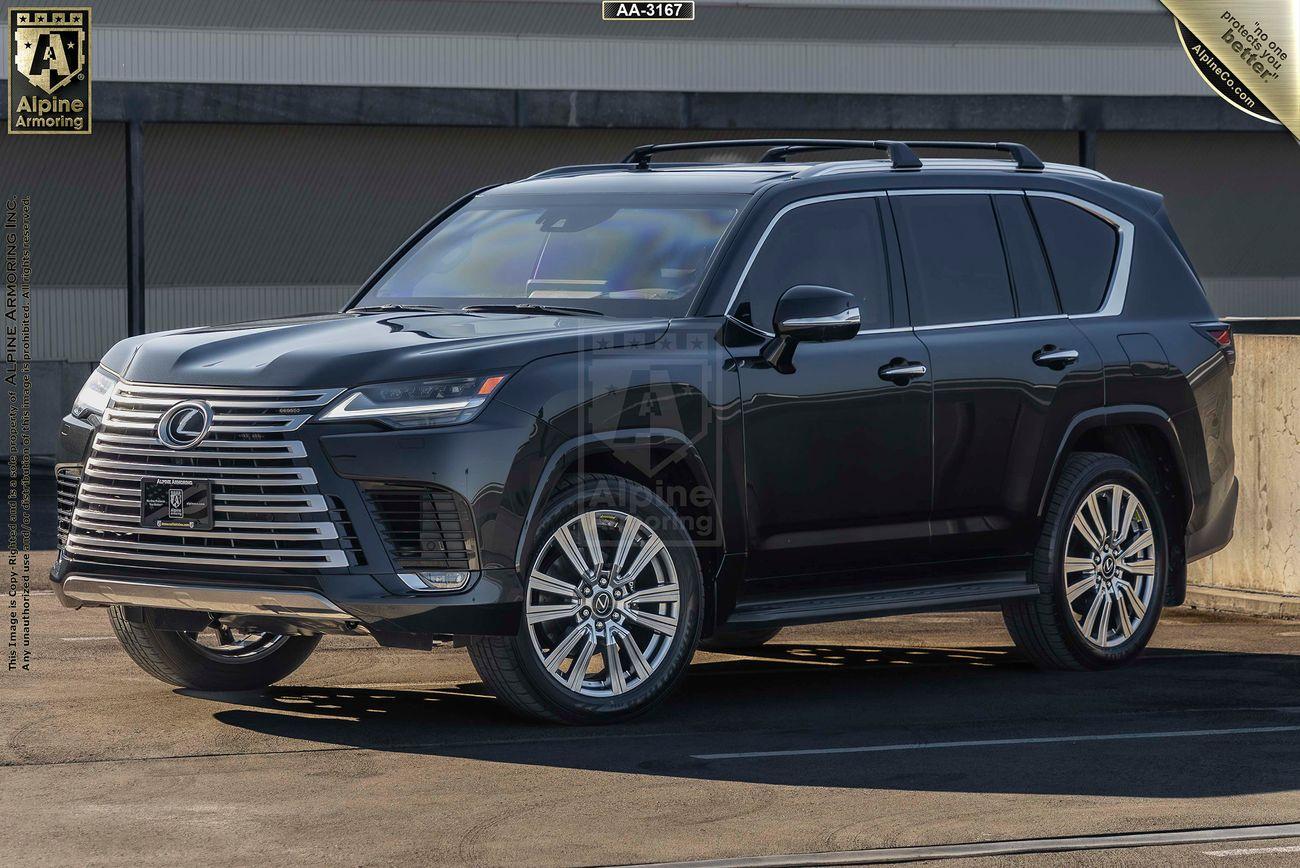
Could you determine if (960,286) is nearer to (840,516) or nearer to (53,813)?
(840,516)

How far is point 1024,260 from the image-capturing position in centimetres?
983

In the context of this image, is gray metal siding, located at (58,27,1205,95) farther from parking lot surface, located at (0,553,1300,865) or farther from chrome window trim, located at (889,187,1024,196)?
chrome window trim, located at (889,187,1024,196)

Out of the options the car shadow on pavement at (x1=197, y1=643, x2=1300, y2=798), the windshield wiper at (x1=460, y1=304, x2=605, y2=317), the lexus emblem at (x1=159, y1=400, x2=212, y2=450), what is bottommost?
the car shadow on pavement at (x1=197, y1=643, x2=1300, y2=798)

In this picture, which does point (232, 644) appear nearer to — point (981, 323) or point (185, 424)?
point (185, 424)

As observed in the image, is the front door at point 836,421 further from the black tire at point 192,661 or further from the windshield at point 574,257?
the black tire at point 192,661

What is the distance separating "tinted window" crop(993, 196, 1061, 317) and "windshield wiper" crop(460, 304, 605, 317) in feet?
6.70

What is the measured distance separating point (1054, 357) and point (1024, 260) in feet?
1.58

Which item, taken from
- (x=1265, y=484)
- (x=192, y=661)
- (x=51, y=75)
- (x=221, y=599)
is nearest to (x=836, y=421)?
(x=221, y=599)

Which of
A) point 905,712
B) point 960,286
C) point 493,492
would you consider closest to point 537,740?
point 493,492

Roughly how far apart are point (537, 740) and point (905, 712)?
1567 mm

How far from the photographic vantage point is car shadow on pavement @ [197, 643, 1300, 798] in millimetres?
7453

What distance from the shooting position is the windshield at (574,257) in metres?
8.74

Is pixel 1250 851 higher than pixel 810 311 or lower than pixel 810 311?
lower

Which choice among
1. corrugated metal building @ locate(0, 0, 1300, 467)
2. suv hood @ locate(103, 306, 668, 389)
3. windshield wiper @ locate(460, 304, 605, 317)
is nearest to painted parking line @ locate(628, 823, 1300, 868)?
suv hood @ locate(103, 306, 668, 389)
